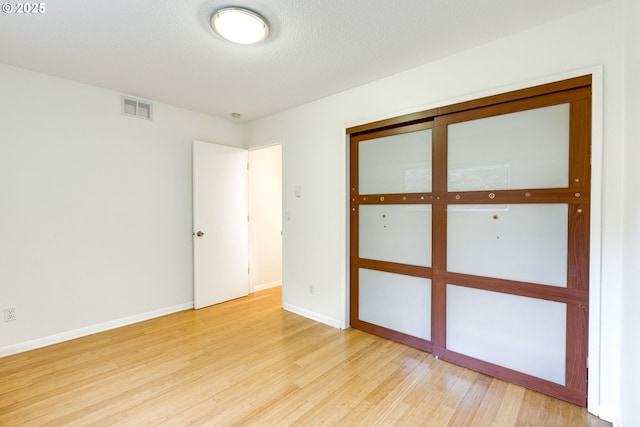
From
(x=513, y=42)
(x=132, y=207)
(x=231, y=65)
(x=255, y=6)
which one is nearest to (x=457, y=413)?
(x=513, y=42)

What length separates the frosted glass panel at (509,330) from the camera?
79.5 inches

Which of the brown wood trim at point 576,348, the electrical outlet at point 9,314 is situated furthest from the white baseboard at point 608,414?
the electrical outlet at point 9,314

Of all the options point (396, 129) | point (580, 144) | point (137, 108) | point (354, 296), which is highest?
point (137, 108)

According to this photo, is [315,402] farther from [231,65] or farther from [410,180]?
[231,65]

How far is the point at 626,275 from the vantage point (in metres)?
1.65

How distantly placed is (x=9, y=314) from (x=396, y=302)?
357cm

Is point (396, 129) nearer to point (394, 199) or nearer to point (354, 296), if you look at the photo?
point (394, 199)

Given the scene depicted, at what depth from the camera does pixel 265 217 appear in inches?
189

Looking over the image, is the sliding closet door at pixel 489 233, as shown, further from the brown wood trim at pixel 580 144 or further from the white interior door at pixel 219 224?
the white interior door at pixel 219 224

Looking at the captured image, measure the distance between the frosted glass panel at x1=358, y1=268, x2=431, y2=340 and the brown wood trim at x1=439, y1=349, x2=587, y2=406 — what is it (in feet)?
0.91

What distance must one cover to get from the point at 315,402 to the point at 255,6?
103 inches

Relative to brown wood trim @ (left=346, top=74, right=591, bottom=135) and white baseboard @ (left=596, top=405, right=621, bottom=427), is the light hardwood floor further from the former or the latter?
brown wood trim @ (left=346, top=74, right=591, bottom=135)

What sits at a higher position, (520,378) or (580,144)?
(580,144)

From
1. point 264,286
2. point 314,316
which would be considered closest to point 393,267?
point 314,316
